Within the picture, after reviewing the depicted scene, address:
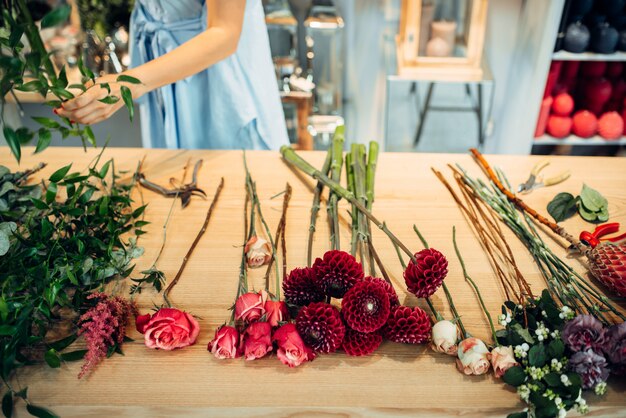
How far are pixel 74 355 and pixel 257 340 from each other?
25 centimetres

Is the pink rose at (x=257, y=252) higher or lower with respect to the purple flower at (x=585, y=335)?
lower

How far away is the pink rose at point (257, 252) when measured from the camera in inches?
32.1

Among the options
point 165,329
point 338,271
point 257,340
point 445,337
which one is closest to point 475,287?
point 445,337

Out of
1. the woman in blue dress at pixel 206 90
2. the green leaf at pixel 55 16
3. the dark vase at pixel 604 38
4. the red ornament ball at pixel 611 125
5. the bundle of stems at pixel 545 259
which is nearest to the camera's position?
the green leaf at pixel 55 16

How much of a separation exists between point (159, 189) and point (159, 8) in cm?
60

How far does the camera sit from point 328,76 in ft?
8.18

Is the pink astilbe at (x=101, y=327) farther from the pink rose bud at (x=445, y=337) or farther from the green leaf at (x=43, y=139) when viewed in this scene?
the pink rose bud at (x=445, y=337)

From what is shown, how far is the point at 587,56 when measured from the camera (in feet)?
6.75

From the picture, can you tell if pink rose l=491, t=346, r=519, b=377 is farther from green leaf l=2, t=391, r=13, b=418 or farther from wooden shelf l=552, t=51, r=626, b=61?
wooden shelf l=552, t=51, r=626, b=61

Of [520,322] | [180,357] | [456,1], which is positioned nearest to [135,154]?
[180,357]

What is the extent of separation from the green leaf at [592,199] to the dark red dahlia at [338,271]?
557mm

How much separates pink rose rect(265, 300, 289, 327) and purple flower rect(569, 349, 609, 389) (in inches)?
14.7

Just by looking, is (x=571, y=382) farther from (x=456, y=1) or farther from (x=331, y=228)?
(x=456, y=1)

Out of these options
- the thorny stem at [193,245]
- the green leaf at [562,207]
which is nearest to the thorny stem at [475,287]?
the green leaf at [562,207]
